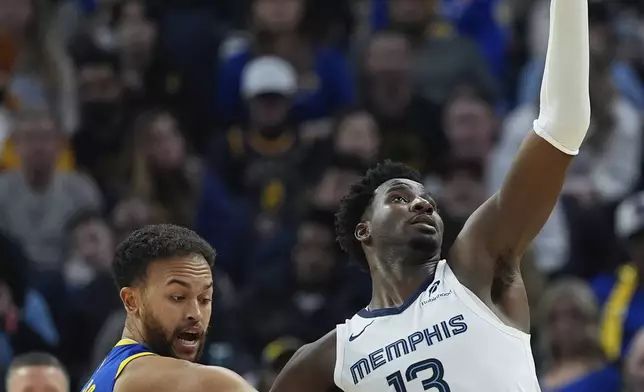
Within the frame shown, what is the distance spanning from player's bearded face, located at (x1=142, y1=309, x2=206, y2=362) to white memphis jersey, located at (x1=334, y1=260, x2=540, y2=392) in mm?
828

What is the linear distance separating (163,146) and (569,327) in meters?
3.61

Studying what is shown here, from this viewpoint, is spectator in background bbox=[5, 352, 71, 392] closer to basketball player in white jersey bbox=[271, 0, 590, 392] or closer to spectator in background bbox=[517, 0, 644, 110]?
basketball player in white jersey bbox=[271, 0, 590, 392]

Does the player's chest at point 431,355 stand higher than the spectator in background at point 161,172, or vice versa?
the player's chest at point 431,355

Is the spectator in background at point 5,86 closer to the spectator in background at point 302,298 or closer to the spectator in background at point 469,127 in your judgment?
the spectator in background at point 302,298

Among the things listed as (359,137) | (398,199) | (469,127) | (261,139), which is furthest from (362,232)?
(261,139)

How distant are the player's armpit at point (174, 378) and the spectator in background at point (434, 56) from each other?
22.4ft

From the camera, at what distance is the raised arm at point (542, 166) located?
5.25 metres

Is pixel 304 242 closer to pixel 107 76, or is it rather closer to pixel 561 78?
pixel 107 76

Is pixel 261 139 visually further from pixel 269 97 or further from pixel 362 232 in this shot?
pixel 362 232

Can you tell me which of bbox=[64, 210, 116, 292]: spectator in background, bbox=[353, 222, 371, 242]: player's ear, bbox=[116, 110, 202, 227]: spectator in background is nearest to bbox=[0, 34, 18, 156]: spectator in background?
bbox=[116, 110, 202, 227]: spectator in background

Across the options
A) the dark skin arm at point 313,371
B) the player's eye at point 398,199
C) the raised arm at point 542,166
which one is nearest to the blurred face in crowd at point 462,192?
the player's eye at point 398,199

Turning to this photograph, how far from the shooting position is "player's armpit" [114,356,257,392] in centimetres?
467

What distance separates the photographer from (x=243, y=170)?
10992 mm

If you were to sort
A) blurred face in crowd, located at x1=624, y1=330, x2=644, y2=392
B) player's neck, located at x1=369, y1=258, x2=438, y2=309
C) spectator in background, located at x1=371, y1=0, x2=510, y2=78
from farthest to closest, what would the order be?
1. spectator in background, located at x1=371, y1=0, x2=510, y2=78
2. blurred face in crowd, located at x1=624, y1=330, x2=644, y2=392
3. player's neck, located at x1=369, y1=258, x2=438, y2=309
